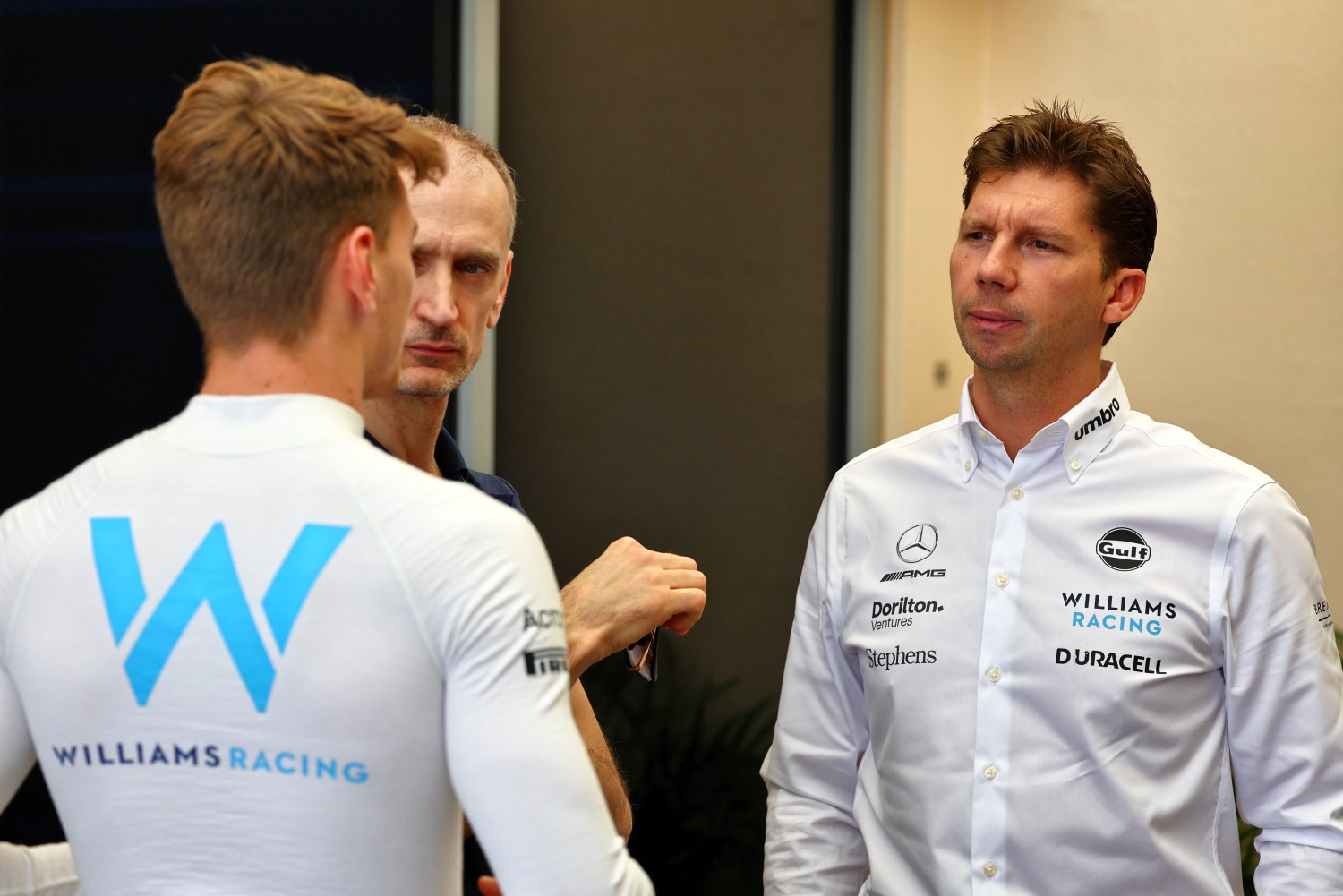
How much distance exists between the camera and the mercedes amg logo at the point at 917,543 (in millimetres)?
1967

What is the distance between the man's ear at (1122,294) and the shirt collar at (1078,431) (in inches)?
3.1

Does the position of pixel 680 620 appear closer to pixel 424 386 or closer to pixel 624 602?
pixel 624 602

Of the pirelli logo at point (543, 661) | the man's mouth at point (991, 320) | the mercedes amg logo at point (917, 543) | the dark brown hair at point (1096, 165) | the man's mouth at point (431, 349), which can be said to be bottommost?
the mercedes amg logo at point (917, 543)

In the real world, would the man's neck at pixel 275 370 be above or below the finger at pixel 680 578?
above

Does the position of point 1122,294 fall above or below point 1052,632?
above

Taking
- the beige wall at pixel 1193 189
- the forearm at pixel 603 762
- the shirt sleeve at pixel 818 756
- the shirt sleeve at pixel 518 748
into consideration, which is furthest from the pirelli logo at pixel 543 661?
the beige wall at pixel 1193 189

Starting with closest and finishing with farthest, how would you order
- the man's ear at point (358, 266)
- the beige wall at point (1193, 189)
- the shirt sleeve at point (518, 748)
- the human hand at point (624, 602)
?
the shirt sleeve at point (518, 748) → the man's ear at point (358, 266) → the human hand at point (624, 602) → the beige wall at point (1193, 189)

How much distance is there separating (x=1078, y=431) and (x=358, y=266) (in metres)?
1.22

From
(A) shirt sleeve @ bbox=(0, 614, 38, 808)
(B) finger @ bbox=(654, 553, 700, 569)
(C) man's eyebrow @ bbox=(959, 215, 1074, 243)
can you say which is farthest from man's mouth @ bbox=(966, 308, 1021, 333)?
(A) shirt sleeve @ bbox=(0, 614, 38, 808)

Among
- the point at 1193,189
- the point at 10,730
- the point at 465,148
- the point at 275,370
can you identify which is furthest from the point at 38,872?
the point at 1193,189

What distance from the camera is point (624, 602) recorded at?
5.49 ft

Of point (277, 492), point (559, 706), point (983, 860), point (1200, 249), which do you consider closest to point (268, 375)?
point (277, 492)

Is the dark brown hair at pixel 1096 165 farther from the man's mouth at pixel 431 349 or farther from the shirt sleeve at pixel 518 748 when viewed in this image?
the shirt sleeve at pixel 518 748

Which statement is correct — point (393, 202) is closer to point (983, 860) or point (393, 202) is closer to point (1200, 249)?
point (983, 860)
